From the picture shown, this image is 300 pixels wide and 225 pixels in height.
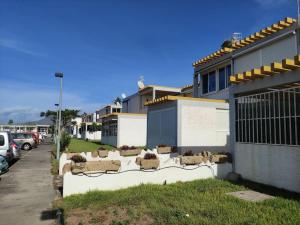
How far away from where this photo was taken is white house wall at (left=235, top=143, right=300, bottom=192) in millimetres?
8109

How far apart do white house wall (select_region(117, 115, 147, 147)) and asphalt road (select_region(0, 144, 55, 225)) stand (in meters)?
14.2

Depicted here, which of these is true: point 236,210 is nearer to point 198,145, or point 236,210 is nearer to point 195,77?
point 198,145

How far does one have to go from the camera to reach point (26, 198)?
8.71 metres

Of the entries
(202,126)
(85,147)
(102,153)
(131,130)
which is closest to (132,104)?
(131,130)

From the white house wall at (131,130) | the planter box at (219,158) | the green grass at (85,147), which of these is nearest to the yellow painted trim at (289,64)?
the planter box at (219,158)

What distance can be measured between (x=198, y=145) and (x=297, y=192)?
21.3ft

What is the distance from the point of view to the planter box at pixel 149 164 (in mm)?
9602

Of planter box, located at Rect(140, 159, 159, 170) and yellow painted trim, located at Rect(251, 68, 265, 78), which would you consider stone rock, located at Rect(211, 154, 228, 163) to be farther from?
yellow painted trim, located at Rect(251, 68, 265, 78)

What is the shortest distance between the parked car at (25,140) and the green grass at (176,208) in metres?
23.1

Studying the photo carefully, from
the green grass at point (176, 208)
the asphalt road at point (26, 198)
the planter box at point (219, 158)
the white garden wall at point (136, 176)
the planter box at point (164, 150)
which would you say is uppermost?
the planter box at point (164, 150)

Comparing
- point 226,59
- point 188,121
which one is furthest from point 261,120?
point 226,59

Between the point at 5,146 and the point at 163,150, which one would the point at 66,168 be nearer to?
the point at 163,150

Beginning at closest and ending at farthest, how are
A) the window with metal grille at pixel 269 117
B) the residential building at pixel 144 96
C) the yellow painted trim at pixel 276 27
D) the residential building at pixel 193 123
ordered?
the window with metal grille at pixel 269 117 < the yellow painted trim at pixel 276 27 < the residential building at pixel 193 123 < the residential building at pixel 144 96

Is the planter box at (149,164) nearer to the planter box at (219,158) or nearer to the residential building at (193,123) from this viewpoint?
the planter box at (219,158)
